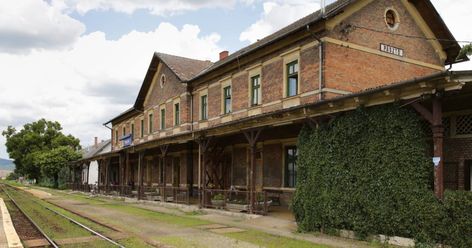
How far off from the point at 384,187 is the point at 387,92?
2.10 metres

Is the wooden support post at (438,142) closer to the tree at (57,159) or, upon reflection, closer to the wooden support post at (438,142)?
the wooden support post at (438,142)

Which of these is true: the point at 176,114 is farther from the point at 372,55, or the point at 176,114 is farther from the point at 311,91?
the point at 372,55

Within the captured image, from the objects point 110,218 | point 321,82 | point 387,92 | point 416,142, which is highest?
point 321,82

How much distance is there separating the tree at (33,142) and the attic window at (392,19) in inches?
2432

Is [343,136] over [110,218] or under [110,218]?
over

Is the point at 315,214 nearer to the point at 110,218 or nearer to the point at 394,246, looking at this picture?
the point at 394,246

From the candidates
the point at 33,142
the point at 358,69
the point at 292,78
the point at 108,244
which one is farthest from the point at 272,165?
the point at 33,142

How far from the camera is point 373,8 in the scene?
1827 centimetres

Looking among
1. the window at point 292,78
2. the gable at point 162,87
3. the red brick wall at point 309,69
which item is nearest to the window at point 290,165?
the window at point 292,78

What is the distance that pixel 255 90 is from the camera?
20688 millimetres

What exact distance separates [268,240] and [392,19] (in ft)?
38.3

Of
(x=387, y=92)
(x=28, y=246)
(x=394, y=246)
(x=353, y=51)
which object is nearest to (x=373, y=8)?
(x=353, y=51)

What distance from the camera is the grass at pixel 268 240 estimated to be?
1066 cm

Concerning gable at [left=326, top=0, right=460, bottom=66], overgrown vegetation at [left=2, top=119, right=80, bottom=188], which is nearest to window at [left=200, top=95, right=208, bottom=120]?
gable at [left=326, top=0, right=460, bottom=66]
